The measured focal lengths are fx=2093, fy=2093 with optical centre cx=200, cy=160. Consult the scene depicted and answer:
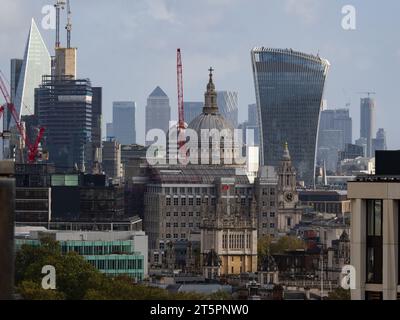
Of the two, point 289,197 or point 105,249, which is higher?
point 289,197

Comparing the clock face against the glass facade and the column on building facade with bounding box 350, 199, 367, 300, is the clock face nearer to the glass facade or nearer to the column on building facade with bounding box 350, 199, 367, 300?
the glass facade

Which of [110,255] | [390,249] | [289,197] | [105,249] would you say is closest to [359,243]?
[390,249]

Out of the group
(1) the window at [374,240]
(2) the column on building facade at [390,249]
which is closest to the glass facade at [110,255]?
(1) the window at [374,240]

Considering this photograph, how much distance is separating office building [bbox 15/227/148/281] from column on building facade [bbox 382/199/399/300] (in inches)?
2733

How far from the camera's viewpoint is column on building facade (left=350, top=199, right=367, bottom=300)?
24.5 m

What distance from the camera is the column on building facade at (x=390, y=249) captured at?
932 inches

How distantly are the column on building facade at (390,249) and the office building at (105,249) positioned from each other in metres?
69.4

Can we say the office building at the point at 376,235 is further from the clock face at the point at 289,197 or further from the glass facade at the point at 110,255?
the clock face at the point at 289,197

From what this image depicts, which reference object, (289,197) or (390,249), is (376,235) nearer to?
(390,249)

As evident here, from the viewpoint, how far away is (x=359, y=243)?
81.6ft

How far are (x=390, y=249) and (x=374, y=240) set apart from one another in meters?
0.54

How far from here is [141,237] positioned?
12056 centimetres
